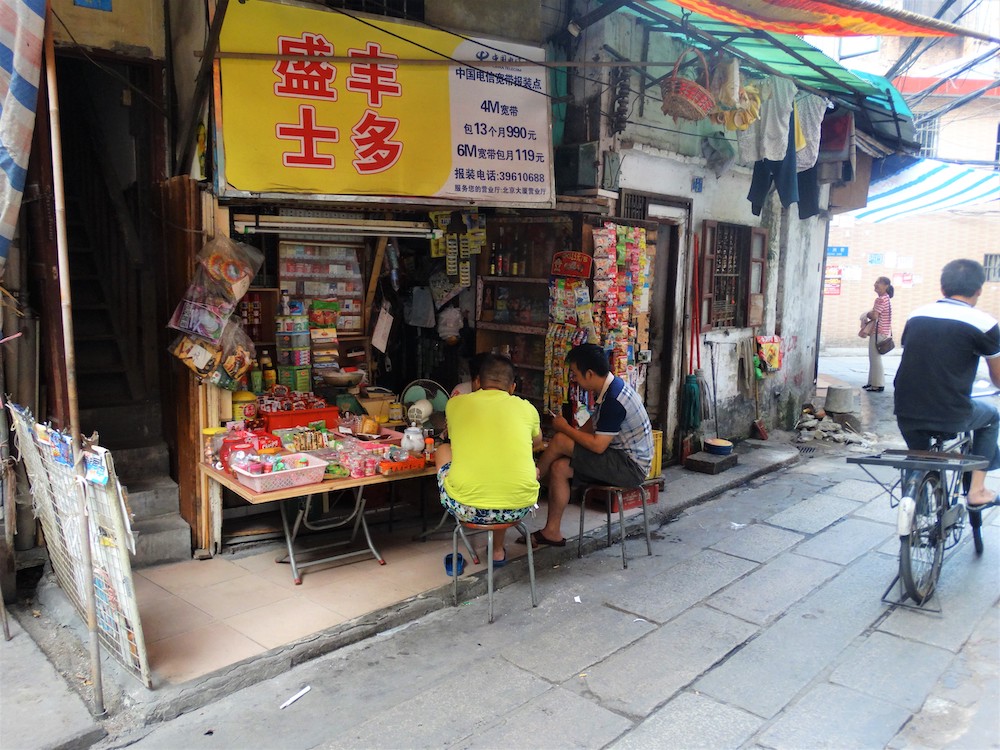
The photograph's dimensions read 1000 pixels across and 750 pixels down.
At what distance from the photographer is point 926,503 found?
15.7 feet

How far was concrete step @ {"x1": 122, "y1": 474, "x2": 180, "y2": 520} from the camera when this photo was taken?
17.0 feet

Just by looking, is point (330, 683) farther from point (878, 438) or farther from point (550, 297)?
point (878, 438)

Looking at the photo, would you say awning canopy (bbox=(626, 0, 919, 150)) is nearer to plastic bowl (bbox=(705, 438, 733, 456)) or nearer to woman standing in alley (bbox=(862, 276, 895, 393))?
woman standing in alley (bbox=(862, 276, 895, 393))

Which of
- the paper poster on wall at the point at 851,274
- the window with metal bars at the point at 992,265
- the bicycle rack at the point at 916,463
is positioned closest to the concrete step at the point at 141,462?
the bicycle rack at the point at 916,463

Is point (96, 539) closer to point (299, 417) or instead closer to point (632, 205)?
point (299, 417)

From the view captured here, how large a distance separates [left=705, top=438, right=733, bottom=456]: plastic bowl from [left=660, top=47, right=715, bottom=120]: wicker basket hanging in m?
3.75

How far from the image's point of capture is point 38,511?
427 centimetres

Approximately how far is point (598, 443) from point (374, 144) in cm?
274

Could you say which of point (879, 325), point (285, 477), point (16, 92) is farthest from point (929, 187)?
point (16, 92)

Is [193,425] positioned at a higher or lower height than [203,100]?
lower

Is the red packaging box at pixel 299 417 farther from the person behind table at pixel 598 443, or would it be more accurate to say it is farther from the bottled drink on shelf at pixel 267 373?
the person behind table at pixel 598 443

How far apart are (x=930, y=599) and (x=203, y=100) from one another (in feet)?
19.6

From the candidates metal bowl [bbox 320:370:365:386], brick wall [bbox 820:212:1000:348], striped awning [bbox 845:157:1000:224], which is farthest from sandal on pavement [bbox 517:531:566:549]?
brick wall [bbox 820:212:1000:348]

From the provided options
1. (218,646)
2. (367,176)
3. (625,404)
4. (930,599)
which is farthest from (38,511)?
(930,599)
